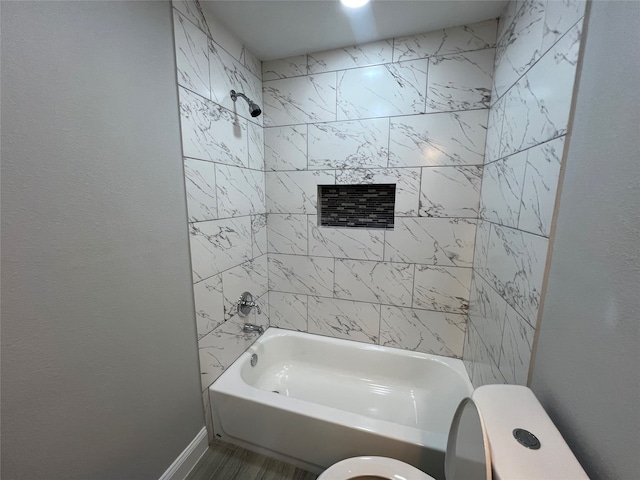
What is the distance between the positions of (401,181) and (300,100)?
0.93 m

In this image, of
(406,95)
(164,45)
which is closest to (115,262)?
(164,45)

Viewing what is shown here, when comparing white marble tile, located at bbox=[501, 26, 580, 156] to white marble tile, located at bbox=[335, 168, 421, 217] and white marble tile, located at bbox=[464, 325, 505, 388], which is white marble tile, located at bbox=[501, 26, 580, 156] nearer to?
white marble tile, located at bbox=[335, 168, 421, 217]

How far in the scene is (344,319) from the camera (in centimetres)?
197

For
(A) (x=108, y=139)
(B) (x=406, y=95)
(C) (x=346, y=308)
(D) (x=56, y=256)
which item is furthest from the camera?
(C) (x=346, y=308)

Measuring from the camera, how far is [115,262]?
36.7 inches

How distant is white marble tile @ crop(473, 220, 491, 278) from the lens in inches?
54.3

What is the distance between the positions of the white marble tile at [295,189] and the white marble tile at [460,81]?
80cm

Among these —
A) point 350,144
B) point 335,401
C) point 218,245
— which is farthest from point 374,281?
point 218,245

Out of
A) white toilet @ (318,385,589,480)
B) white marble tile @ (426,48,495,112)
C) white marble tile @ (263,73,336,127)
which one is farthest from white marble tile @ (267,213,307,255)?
white toilet @ (318,385,589,480)

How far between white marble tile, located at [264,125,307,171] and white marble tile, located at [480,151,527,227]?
1177 millimetres

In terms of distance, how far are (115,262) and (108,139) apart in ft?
1.46

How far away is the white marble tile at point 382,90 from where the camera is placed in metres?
1.57

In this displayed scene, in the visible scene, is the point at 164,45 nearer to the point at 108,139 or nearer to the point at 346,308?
the point at 108,139

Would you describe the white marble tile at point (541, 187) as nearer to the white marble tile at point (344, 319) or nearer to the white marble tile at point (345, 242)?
the white marble tile at point (345, 242)
